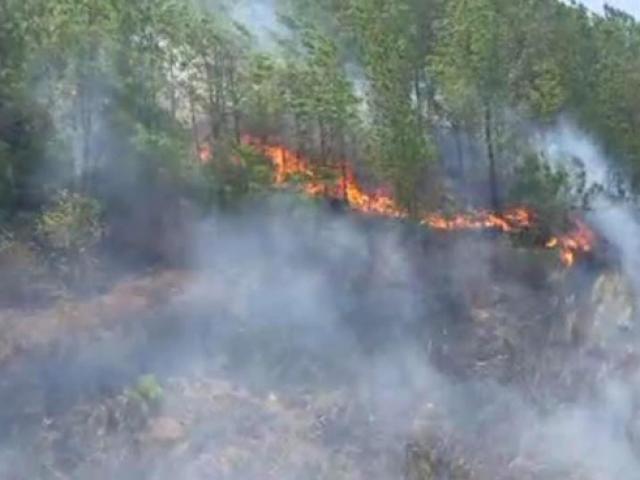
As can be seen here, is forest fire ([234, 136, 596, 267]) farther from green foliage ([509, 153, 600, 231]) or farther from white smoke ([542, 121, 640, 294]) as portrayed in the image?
white smoke ([542, 121, 640, 294])

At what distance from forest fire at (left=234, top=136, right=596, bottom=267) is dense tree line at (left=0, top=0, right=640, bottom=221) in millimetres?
579

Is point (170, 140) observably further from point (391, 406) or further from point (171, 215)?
point (391, 406)

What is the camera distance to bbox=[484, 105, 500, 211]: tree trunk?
41.1 metres

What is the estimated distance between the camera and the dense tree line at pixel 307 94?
35.1 m

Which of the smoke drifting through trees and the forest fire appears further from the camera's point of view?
the forest fire

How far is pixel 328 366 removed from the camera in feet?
104

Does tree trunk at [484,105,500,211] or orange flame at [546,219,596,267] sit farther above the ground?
tree trunk at [484,105,500,211]

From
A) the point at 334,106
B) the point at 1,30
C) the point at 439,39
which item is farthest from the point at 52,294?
the point at 439,39

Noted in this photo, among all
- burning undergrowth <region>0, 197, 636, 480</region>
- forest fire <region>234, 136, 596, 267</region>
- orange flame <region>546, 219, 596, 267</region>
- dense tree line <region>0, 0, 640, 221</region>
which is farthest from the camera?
orange flame <region>546, 219, 596, 267</region>

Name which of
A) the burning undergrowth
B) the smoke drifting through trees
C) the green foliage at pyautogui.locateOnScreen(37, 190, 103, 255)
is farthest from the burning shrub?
the burning undergrowth

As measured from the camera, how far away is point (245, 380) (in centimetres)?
3047

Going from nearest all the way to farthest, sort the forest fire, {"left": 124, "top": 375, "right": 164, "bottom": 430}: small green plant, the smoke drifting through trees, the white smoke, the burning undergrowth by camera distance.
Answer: the burning undergrowth → {"left": 124, "top": 375, "right": 164, "bottom": 430}: small green plant → the smoke drifting through trees → the forest fire → the white smoke

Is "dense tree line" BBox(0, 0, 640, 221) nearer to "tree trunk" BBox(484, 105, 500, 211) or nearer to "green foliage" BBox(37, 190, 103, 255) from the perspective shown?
"tree trunk" BBox(484, 105, 500, 211)

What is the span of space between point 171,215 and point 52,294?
230 inches
